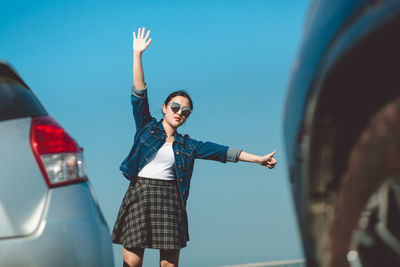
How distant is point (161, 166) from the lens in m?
3.78

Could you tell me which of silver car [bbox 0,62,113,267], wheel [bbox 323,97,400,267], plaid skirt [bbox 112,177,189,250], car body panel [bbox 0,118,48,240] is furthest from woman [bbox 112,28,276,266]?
wheel [bbox 323,97,400,267]

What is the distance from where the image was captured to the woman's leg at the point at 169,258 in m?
3.77

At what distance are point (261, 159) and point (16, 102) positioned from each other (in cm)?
259

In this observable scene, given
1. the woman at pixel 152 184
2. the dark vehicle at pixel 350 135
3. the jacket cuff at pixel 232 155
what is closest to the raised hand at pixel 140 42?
the woman at pixel 152 184

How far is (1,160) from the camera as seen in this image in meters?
1.65

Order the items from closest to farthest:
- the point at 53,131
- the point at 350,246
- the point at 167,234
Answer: the point at 350,246 → the point at 53,131 → the point at 167,234

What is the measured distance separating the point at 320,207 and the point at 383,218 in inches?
7.3

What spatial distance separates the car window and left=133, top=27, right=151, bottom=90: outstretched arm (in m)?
1.83

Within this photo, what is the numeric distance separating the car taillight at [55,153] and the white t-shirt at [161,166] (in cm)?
183

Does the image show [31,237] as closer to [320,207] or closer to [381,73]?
[320,207]

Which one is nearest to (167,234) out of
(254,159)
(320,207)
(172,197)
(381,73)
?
(172,197)

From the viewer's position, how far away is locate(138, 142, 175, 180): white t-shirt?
12.3 feet

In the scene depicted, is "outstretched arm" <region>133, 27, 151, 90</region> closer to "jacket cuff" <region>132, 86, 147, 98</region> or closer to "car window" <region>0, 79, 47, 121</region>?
"jacket cuff" <region>132, 86, 147, 98</region>

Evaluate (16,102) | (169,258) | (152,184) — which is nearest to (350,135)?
(16,102)
